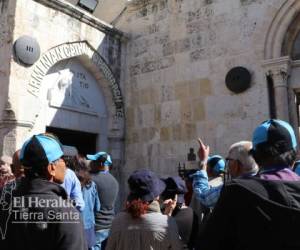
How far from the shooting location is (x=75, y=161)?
3.89m

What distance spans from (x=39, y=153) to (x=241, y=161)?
1.14 metres

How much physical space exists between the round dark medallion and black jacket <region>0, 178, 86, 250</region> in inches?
224

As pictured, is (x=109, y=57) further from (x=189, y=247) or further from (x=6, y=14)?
(x=189, y=247)

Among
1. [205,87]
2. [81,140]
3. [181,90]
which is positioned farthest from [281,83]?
[81,140]

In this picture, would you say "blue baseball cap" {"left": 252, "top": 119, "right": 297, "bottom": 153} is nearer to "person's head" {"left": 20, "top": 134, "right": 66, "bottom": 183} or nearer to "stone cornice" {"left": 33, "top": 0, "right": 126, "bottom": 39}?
"person's head" {"left": 20, "top": 134, "right": 66, "bottom": 183}

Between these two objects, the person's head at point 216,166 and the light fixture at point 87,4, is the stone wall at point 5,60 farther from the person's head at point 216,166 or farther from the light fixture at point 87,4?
the person's head at point 216,166

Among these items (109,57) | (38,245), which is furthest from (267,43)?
(38,245)

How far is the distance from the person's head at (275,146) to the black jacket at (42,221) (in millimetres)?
852

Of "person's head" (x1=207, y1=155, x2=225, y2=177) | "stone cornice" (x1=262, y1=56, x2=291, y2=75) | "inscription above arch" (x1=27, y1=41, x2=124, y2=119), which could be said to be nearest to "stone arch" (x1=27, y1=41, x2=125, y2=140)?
"inscription above arch" (x1=27, y1=41, x2=124, y2=119)

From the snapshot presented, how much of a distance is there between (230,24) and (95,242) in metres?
5.17

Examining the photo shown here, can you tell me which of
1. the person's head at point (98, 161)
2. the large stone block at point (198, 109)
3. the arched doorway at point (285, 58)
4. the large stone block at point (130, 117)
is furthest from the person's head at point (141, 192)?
the large stone block at point (130, 117)

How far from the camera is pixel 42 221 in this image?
1596mm

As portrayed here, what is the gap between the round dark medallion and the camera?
6.84m

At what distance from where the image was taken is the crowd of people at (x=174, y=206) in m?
1.27
